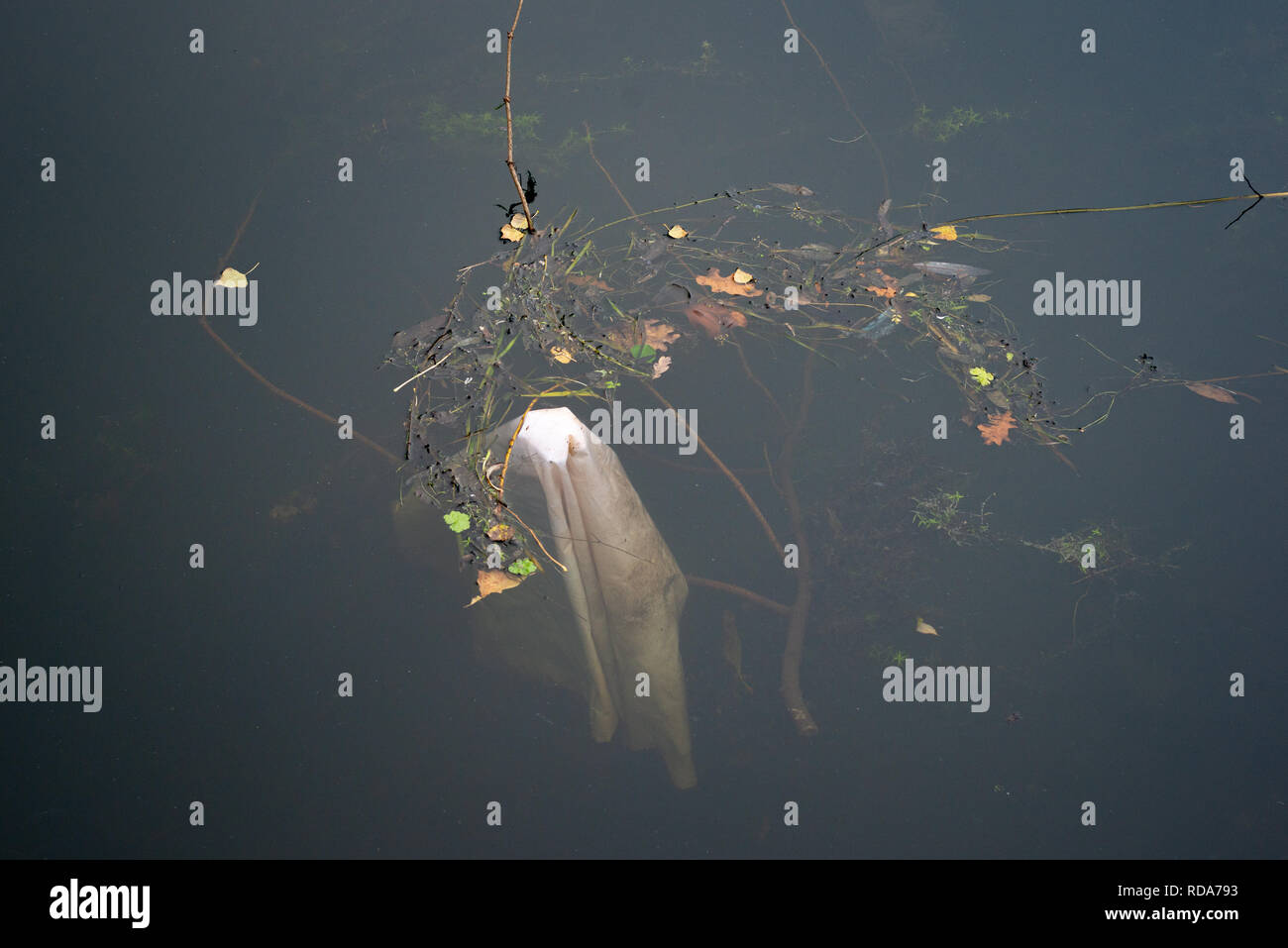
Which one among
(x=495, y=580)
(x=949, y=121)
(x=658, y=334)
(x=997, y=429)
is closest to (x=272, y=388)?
(x=495, y=580)

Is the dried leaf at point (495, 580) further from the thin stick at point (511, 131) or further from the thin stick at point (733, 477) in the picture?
the thin stick at point (511, 131)

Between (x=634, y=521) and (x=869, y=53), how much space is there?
2731mm

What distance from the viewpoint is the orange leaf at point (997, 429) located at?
3125 mm

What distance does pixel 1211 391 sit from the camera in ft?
10.8

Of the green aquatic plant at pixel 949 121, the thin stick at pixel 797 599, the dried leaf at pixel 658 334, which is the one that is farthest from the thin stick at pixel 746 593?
the green aquatic plant at pixel 949 121

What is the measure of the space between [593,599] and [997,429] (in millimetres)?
1664

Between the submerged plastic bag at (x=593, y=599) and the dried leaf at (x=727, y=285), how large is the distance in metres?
1.00

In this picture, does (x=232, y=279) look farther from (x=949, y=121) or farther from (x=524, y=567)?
(x=949, y=121)

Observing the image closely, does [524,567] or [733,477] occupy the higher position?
[733,477]

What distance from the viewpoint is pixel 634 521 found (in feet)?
8.77

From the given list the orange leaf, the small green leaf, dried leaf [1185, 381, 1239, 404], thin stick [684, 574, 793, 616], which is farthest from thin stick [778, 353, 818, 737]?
dried leaf [1185, 381, 1239, 404]
